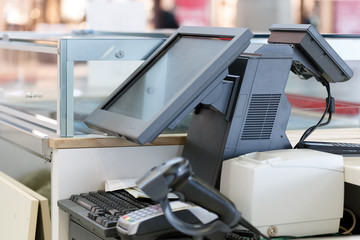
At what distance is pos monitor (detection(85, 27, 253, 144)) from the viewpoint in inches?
72.6

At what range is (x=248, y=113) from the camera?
1.98 m

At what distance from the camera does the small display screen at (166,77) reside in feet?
6.41

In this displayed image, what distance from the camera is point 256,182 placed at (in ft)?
5.91

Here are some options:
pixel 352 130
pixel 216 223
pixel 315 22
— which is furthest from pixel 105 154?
pixel 315 22

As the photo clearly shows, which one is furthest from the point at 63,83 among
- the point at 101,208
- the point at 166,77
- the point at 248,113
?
the point at 248,113

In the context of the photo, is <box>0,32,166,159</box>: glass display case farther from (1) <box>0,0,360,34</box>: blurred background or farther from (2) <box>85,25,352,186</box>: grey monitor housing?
(1) <box>0,0,360,34</box>: blurred background

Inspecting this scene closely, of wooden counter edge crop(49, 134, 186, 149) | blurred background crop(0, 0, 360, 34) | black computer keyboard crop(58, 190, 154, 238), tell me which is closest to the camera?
black computer keyboard crop(58, 190, 154, 238)

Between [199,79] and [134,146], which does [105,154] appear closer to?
[134,146]

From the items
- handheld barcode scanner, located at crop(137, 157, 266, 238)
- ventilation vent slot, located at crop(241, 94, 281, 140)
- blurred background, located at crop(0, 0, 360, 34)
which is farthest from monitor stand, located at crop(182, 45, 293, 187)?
blurred background, located at crop(0, 0, 360, 34)

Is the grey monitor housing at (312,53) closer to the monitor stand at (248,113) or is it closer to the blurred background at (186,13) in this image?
the monitor stand at (248,113)

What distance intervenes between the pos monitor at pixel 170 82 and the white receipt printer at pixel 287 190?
22cm

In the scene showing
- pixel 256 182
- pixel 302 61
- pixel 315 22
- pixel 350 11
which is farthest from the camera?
pixel 315 22

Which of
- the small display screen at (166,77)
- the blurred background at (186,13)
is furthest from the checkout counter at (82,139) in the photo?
the blurred background at (186,13)

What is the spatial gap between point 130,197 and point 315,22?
5.04 meters
